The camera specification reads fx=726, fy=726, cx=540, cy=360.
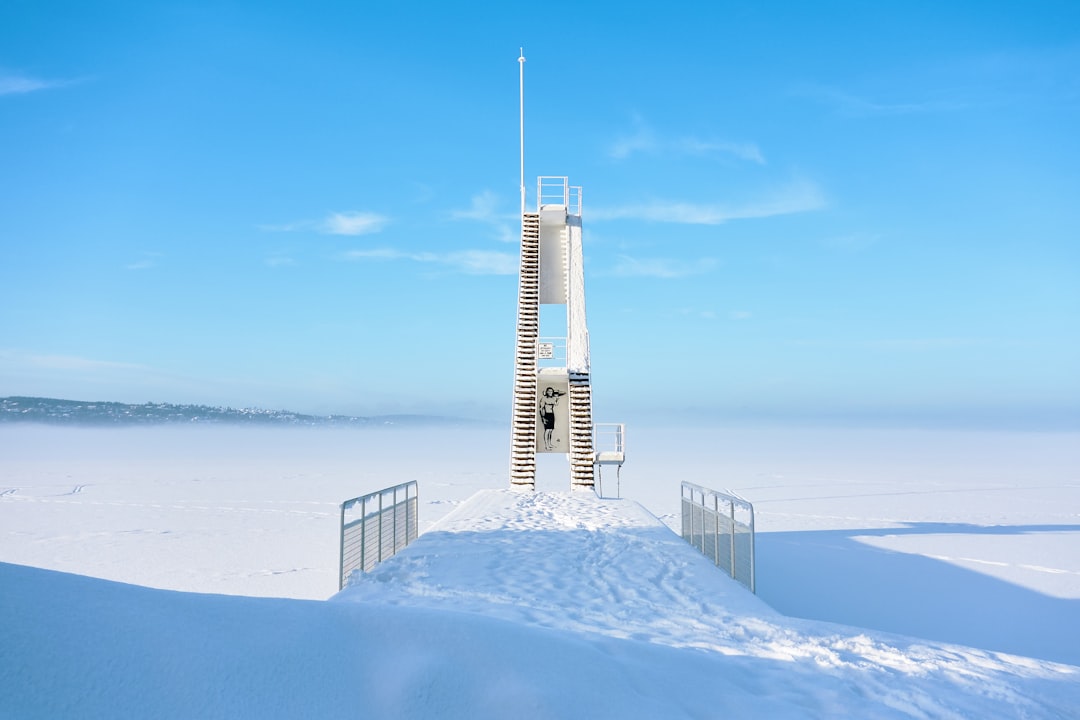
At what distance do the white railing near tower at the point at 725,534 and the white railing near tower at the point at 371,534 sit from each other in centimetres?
443

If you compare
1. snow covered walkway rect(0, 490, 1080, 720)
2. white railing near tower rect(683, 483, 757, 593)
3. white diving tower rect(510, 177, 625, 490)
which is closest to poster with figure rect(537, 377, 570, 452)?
white diving tower rect(510, 177, 625, 490)

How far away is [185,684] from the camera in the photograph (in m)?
2.90

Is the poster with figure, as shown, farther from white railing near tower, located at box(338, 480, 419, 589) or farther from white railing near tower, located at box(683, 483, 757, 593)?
white railing near tower, located at box(338, 480, 419, 589)

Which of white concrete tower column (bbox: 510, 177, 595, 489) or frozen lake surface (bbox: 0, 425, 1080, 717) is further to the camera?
white concrete tower column (bbox: 510, 177, 595, 489)

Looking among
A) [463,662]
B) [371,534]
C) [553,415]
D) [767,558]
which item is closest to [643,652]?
[463,662]

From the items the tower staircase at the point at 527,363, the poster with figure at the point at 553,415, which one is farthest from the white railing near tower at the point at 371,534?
the poster with figure at the point at 553,415

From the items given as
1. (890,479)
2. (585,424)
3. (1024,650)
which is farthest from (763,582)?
(890,479)

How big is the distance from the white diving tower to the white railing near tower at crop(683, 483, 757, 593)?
720 centimetres

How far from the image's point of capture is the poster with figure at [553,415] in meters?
20.7

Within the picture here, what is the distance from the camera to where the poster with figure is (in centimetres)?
2073

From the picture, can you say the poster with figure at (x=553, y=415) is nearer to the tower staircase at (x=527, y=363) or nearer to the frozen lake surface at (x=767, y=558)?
the tower staircase at (x=527, y=363)

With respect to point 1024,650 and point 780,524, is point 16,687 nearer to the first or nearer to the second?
point 1024,650

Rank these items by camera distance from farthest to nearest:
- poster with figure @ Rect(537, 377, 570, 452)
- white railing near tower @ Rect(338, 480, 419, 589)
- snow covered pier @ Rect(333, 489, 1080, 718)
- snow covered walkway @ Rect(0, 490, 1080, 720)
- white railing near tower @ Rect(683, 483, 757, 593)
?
poster with figure @ Rect(537, 377, 570, 452)
white railing near tower @ Rect(683, 483, 757, 593)
white railing near tower @ Rect(338, 480, 419, 589)
snow covered pier @ Rect(333, 489, 1080, 718)
snow covered walkway @ Rect(0, 490, 1080, 720)

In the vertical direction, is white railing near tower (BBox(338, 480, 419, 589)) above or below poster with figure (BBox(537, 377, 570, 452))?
below
